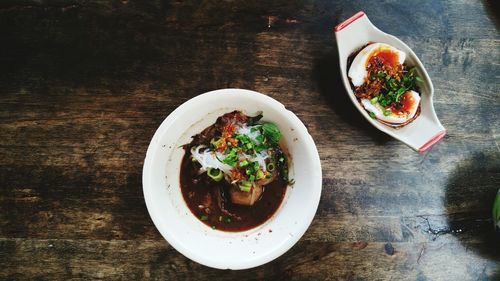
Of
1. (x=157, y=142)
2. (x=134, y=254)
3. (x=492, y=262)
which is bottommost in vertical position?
(x=492, y=262)

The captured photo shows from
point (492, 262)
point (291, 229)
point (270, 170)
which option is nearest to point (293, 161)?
point (270, 170)

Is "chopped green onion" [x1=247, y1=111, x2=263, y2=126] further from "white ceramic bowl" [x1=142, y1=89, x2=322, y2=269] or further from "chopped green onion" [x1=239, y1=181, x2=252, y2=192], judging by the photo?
"chopped green onion" [x1=239, y1=181, x2=252, y2=192]

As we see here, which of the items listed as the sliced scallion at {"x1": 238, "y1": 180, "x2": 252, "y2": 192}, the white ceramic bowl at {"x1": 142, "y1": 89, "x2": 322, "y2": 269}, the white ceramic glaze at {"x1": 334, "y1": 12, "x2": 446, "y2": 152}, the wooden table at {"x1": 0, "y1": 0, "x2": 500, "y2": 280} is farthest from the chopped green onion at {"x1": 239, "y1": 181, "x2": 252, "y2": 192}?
the white ceramic glaze at {"x1": 334, "y1": 12, "x2": 446, "y2": 152}

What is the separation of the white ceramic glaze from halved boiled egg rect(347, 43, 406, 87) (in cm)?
3

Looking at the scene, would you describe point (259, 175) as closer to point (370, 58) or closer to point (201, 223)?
point (201, 223)

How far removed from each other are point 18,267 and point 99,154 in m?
0.52

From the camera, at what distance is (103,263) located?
5.20 ft

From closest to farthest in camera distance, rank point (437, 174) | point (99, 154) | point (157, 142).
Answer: point (157, 142) < point (99, 154) < point (437, 174)

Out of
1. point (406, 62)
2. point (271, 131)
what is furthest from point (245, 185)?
point (406, 62)

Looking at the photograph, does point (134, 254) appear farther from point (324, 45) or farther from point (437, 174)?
point (437, 174)

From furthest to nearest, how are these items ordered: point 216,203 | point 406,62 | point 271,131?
point 406,62, point 216,203, point 271,131

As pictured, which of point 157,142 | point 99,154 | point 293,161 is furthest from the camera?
point 99,154

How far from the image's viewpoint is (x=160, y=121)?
1637 millimetres

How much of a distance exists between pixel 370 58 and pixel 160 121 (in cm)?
88
